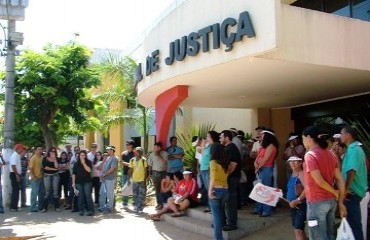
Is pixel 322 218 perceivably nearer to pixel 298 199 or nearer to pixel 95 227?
pixel 298 199

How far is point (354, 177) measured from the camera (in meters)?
5.38

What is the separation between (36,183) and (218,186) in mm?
6576

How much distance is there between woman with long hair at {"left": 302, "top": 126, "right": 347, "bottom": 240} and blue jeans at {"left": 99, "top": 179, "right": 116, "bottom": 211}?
23.8 feet

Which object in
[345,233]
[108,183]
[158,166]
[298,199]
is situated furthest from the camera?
[108,183]

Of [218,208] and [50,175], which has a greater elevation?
[50,175]

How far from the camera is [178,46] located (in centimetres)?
Result: 841

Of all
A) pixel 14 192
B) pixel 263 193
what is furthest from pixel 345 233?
pixel 14 192

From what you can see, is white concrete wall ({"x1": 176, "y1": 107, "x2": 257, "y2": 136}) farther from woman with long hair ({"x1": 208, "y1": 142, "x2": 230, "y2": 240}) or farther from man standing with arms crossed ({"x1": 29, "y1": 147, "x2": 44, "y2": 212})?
woman with long hair ({"x1": 208, "y1": 142, "x2": 230, "y2": 240})

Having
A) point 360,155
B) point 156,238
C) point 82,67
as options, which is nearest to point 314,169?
point 360,155

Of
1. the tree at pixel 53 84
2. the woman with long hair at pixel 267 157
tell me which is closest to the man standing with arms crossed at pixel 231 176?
the woman with long hair at pixel 267 157

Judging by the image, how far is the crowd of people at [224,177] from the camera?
16.3 ft

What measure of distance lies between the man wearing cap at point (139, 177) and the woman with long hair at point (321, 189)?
6.45 meters

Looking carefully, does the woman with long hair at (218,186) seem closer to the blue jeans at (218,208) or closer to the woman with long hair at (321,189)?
the blue jeans at (218,208)

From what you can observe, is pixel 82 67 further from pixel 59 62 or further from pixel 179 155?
pixel 179 155
